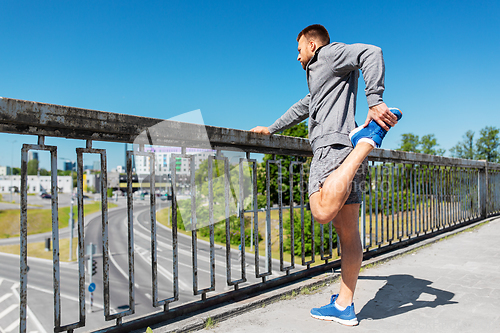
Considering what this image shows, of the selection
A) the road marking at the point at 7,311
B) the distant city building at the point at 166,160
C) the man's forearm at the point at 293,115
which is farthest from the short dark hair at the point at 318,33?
the road marking at the point at 7,311

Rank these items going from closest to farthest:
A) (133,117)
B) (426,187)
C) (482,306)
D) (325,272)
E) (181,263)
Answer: (133,117)
(482,306)
(325,272)
(426,187)
(181,263)

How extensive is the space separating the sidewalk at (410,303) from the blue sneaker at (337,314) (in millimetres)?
30

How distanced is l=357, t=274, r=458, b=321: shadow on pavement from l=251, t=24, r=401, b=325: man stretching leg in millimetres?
338

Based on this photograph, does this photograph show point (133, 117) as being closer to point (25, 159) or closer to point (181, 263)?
point (25, 159)

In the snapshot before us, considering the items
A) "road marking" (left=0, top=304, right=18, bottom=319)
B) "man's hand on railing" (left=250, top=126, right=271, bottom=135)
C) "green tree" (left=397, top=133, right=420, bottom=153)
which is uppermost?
"green tree" (left=397, top=133, right=420, bottom=153)

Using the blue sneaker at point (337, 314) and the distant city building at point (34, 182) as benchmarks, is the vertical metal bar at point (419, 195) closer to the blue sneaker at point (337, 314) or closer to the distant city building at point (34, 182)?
the blue sneaker at point (337, 314)

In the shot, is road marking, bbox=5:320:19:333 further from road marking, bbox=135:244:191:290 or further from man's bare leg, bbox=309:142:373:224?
man's bare leg, bbox=309:142:373:224

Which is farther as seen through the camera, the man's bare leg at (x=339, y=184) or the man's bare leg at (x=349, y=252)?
the man's bare leg at (x=349, y=252)

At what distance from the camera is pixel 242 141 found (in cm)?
230

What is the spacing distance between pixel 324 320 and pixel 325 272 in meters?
1.13

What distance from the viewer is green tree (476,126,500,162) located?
1759 inches

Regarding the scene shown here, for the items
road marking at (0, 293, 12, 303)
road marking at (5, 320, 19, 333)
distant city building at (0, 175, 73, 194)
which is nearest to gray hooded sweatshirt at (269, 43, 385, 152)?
distant city building at (0, 175, 73, 194)

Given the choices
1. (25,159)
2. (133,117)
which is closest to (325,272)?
(133,117)

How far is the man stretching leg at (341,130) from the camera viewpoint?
5.10ft
